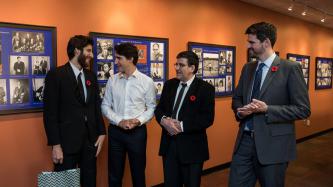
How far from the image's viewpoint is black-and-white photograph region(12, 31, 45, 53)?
272cm

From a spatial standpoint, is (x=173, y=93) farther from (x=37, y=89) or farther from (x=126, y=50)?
(x=37, y=89)

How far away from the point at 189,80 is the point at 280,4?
3.60m

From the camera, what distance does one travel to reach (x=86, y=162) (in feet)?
8.80

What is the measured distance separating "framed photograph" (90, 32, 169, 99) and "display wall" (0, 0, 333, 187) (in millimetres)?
90

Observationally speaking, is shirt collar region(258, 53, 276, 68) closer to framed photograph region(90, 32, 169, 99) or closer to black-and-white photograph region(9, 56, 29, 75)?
framed photograph region(90, 32, 169, 99)

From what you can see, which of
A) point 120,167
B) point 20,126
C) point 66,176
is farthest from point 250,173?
point 20,126

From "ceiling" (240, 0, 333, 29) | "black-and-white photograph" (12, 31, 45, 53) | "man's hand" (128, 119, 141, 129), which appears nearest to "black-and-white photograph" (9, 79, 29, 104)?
"black-and-white photograph" (12, 31, 45, 53)

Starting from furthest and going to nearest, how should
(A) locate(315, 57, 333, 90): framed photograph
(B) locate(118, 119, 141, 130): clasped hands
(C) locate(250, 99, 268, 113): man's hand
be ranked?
1. (A) locate(315, 57, 333, 90): framed photograph
2. (B) locate(118, 119, 141, 130): clasped hands
3. (C) locate(250, 99, 268, 113): man's hand

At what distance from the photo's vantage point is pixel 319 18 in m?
6.79

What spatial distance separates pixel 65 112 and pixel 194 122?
1.06 m

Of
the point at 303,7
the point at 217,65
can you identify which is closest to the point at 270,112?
the point at 217,65

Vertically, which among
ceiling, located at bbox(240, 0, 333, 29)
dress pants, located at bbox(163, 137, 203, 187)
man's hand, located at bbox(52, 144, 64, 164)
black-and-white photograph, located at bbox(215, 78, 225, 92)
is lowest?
dress pants, located at bbox(163, 137, 203, 187)

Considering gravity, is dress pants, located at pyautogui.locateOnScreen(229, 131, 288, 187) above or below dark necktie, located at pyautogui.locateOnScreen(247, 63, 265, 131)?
below

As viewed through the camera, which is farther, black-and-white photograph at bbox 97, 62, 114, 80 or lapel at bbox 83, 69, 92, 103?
black-and-white photograph at bbox 97, 62, 114, 80
